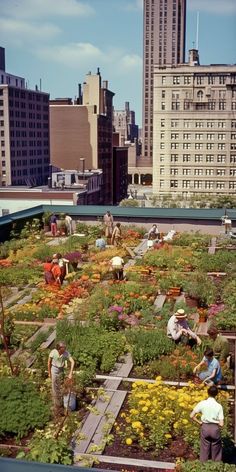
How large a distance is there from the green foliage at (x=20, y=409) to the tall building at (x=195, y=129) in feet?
382

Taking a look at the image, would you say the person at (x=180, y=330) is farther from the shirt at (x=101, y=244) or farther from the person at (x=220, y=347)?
the shirt at (x=101, y=244)

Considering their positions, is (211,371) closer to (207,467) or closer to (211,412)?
(211,412)

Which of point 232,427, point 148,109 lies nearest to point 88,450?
point 232,427

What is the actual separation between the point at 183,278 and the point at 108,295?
3189mm

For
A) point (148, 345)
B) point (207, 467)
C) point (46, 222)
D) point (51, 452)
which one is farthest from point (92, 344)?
point (46, 222)

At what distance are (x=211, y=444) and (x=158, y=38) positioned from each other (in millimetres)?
181595

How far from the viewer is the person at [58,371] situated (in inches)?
385

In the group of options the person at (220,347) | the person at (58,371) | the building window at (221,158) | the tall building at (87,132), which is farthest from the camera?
the building window at (221,158)

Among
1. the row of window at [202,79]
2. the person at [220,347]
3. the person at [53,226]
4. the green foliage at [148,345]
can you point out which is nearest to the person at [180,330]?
the green foliage at [148,345]

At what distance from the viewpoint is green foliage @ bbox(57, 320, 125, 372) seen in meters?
Result: 11.5

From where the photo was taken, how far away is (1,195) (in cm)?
6606

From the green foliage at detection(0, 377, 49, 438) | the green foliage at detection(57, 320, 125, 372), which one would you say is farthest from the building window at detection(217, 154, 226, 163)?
the green foliage at detection(0, 377, 49, 438)

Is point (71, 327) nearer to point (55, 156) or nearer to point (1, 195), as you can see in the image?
point (1, 195)

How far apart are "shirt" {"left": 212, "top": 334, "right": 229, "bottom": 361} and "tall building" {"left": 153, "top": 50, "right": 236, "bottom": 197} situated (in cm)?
11366
